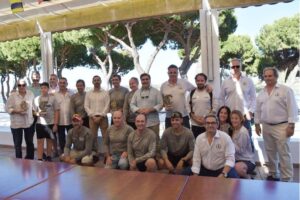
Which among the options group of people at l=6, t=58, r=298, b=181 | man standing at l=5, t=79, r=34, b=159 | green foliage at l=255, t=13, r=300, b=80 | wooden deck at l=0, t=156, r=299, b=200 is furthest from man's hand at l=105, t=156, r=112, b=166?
green foliage at l=255, t=13, r=300, b=80

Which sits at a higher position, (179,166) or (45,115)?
(45,115)

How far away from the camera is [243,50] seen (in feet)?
33.9

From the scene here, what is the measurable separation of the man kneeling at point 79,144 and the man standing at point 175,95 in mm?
1053

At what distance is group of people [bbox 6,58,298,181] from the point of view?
10.9ft

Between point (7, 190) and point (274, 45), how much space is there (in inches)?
333

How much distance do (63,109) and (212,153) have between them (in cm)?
277

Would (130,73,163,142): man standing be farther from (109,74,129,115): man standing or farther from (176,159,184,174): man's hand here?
(176,159,184,174): man's hand

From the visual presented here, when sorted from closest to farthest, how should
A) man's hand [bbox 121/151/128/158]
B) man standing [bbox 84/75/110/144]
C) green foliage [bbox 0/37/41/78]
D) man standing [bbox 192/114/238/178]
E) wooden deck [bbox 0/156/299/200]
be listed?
wooden deck [bbox 0/156/299/200] → man standing [bbox 192/114/238/178] → man's hand [bbox 121/151/128/158] → man standing [bbox 84/75/110/144] → green foliage [bbox 0/37/41/78]

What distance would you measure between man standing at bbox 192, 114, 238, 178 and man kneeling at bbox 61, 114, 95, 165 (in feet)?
5.23

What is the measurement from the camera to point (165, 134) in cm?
369

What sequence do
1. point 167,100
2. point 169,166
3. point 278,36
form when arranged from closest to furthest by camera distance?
point 169,166 → point 167,100 → point 278,36

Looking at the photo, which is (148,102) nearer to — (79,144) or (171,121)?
(171,121)

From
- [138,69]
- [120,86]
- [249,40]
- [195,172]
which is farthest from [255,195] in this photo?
[249,40]

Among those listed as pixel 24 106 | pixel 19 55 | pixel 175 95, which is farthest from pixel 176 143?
pixel 19 55
